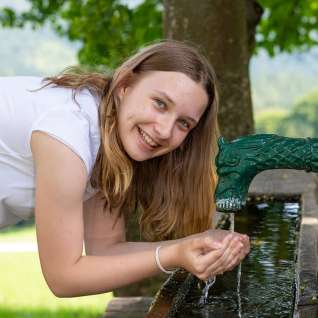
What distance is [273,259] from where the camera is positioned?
3.21m

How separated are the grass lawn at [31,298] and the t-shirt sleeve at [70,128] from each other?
468 centimetres

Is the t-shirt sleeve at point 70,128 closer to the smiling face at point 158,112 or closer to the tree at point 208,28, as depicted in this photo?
the smiling face at point 158,112

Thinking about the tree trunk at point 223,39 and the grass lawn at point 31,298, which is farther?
the grass lawn at point 31,298

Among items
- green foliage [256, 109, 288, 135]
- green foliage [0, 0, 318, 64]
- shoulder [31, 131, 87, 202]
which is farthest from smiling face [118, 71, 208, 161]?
green foliage [256, 109, 288, 135]

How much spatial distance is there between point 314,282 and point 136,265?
0.61 m

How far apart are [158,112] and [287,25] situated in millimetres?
6910

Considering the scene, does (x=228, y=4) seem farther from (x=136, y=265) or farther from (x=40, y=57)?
(x=40, y=57)

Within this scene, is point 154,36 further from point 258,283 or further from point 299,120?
point 299,120

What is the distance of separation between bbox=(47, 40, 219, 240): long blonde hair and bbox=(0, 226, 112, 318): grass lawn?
4.18m

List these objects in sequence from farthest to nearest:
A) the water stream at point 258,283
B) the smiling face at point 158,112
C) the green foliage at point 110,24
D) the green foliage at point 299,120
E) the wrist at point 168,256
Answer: the green foliage at point 299,120 → the green foliage at point 110,24 → the water stream at point 258,283 → the smiling face at point 158,112 → the wrist at point 168,256

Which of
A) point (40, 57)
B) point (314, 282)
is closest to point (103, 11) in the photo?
point (314, 282)

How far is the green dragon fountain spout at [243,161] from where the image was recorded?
2.44 metres

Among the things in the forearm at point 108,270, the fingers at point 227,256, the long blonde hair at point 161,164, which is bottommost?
the forearm at point 108,270

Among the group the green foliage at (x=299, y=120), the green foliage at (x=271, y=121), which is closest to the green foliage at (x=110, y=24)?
the green foliage at (x=271, y=121)
